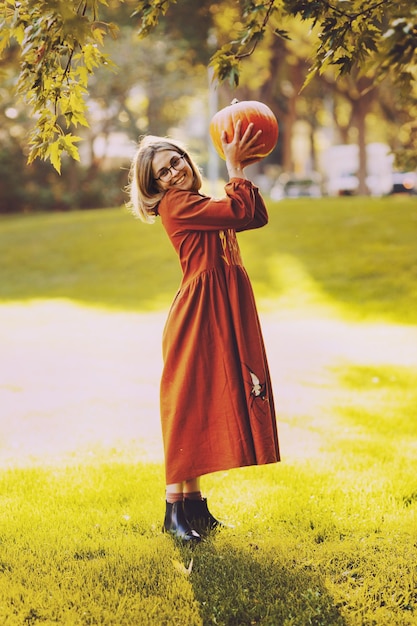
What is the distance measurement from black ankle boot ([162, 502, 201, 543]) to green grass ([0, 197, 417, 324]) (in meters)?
8.62

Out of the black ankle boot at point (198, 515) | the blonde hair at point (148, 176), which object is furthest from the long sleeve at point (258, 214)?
the black ankle boot at point (198, 515)

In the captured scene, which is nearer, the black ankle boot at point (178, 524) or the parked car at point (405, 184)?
the black ankle boot at point (178, 524)

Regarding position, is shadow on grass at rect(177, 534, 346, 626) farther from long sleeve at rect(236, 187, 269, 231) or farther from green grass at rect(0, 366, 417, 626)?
→ long sleeve at rect(236, 187, 269, 231)

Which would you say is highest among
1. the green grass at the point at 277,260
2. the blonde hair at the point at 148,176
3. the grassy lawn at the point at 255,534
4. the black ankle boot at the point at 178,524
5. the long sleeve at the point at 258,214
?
the blonde hair at the point at 148,176

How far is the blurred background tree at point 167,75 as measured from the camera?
130 inches

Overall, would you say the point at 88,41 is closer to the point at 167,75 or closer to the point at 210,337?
the point at 210,337

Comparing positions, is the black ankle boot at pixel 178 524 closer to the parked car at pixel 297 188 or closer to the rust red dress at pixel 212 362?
the rust red dress at pixel 212 362

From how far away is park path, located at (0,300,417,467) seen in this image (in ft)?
19.7

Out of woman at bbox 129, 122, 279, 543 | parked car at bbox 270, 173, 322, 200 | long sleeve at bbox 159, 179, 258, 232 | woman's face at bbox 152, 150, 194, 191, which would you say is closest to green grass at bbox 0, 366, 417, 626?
woman at bbox 129, 122, 279, 543

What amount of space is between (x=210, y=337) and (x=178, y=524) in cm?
95

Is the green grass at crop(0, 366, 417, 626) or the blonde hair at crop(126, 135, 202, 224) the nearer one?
the green grass at crop(0, 366, 417, 626)

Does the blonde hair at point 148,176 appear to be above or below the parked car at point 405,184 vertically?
below

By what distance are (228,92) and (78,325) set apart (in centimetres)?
1485

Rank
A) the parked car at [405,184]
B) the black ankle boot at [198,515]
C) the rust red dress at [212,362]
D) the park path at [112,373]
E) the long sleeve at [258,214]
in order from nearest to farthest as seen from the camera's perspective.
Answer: the rust red dress at [212,362] < the long sleeve at [258,214] < the black ankle boot at [198,515] < the park path at [112,373] < the parked car at [405,184]
